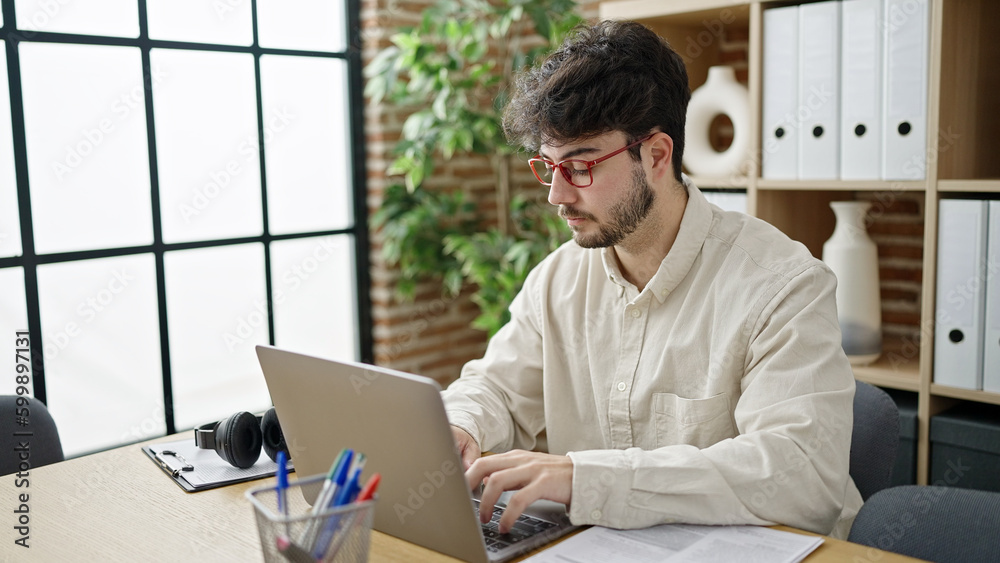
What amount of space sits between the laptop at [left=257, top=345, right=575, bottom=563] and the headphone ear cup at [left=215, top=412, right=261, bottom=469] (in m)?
0.24

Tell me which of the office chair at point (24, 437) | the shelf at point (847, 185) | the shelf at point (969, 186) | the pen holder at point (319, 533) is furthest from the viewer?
the shelf at point (847, 185)

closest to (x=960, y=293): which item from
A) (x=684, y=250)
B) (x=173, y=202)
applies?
(x=684, y=250)

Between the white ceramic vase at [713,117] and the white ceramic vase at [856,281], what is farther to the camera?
the white ceramic vase at [713,117]

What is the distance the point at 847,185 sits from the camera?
2.23m

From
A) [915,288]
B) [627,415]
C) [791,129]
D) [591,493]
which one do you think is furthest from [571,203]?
[915,288]

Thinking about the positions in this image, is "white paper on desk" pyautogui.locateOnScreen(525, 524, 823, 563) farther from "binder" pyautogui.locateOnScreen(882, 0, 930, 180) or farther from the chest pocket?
"binder" pyautogui.locateOnScreen(882, 0, 930, 180)

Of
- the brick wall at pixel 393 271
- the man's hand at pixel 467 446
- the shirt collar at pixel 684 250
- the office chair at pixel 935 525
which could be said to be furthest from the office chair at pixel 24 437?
the brick wall at pixel 393 271

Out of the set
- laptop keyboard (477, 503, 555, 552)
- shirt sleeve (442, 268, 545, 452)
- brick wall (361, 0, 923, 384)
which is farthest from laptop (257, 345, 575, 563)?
brick wall (361, 0, 923, 384)

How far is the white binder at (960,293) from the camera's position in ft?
6.67

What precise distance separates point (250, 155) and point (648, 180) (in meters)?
1.85

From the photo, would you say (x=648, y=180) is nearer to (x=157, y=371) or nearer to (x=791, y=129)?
(x=791, y=129)

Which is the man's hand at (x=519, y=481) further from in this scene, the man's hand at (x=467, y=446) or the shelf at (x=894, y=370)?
the shelf at (x=894, y=370)

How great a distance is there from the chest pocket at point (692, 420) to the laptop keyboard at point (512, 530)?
1.27 ft

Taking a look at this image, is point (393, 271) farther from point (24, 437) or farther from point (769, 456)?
point (769, 456)
